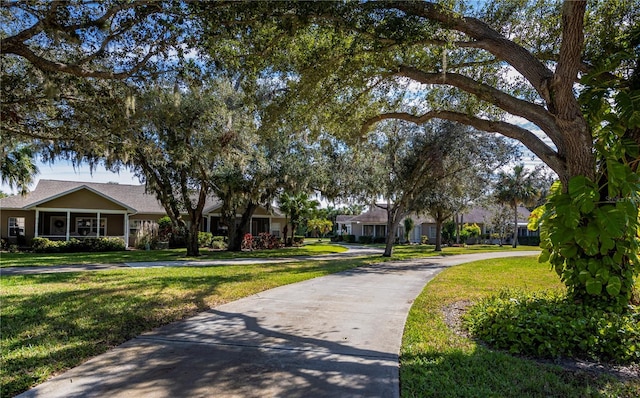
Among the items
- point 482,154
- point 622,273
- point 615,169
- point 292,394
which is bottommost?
point 292,394

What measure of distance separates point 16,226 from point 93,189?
5.05m

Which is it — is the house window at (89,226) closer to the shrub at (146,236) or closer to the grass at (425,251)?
the shrub at (146,236)

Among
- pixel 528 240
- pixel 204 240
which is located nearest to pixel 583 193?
pixel 204 240

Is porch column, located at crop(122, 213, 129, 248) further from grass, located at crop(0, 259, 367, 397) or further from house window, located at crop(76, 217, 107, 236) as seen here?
grass, located at crop(0, 259, 367, 397)

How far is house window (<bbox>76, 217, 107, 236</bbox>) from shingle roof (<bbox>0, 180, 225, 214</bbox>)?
77.7 inches

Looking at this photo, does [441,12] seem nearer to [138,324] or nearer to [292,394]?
[292,394]

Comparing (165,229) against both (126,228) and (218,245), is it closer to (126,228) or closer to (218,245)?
(126,228)

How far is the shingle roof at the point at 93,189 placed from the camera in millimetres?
25641

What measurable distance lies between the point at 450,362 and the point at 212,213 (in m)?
30.1

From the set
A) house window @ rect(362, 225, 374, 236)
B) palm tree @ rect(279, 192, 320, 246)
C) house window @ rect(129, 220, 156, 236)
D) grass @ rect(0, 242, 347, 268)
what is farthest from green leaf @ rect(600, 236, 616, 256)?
house window @ rect(362, 225, 374, 236)

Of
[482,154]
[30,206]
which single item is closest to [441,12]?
[482,154]

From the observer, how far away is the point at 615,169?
16.7 feet

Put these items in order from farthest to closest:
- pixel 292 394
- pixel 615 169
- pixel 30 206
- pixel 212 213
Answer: pixel 212 213, pixel 30 206, pixel 615 169, pixel 292 394

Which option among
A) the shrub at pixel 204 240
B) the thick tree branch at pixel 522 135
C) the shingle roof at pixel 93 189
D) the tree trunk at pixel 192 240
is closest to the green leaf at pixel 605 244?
the thick tree branch at pixel 522 135
